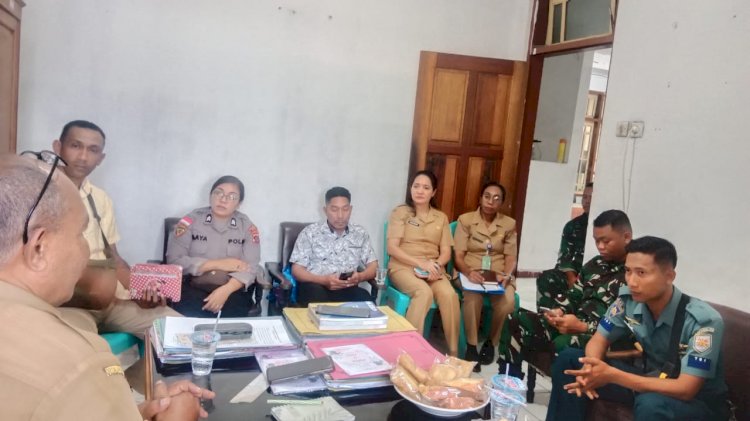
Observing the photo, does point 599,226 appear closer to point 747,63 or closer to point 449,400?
point 747,63

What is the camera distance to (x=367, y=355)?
1.66m

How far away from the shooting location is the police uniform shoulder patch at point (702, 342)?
5.66 feet

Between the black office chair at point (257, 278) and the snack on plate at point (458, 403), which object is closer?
the snack on plate at point (458, 403)

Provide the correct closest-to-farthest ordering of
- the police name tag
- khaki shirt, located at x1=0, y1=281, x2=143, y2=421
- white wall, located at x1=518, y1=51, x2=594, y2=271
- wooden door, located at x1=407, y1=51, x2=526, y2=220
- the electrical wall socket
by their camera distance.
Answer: khaki shirt, located at x1=0, y1=281, x2=143, y2=421 → the electrical wall socket → the police name tag → wooden door, located at x1=407, y1=51, x2=526, y2=220 → white wall, located at x1=518, y1=51, x2=594, y2=271

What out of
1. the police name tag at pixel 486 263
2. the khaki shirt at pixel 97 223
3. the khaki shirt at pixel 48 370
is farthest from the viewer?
the police name tag at pixel 486 263

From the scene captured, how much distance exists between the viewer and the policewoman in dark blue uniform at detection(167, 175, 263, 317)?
278 cm

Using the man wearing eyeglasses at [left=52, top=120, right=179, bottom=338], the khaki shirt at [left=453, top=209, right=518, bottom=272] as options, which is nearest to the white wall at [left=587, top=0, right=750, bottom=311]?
the khaki shirt at [left=453, top=209, right=518, bottom=272]

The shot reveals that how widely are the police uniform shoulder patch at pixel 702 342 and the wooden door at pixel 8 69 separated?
2897mm

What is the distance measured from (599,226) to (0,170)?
7.80 feet

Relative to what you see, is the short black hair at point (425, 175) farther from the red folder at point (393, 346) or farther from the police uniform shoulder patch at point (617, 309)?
the red folder at point (393, 346)

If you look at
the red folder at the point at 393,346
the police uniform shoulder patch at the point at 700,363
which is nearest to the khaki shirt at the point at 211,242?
the red folder at the point at 393,346

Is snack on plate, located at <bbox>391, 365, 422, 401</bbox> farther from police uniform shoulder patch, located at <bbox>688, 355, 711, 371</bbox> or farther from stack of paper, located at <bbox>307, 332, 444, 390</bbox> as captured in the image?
police uniform shoulder patch, located at <bbox>688, 355, 711, 371</bbox>

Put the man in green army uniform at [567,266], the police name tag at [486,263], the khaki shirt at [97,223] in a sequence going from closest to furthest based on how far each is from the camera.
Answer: the khaki shirt at [97,223], the man in green army uniform at [567,266], the police name tag at [486,263]

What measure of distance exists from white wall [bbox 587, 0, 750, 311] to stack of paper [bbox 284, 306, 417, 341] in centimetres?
178
